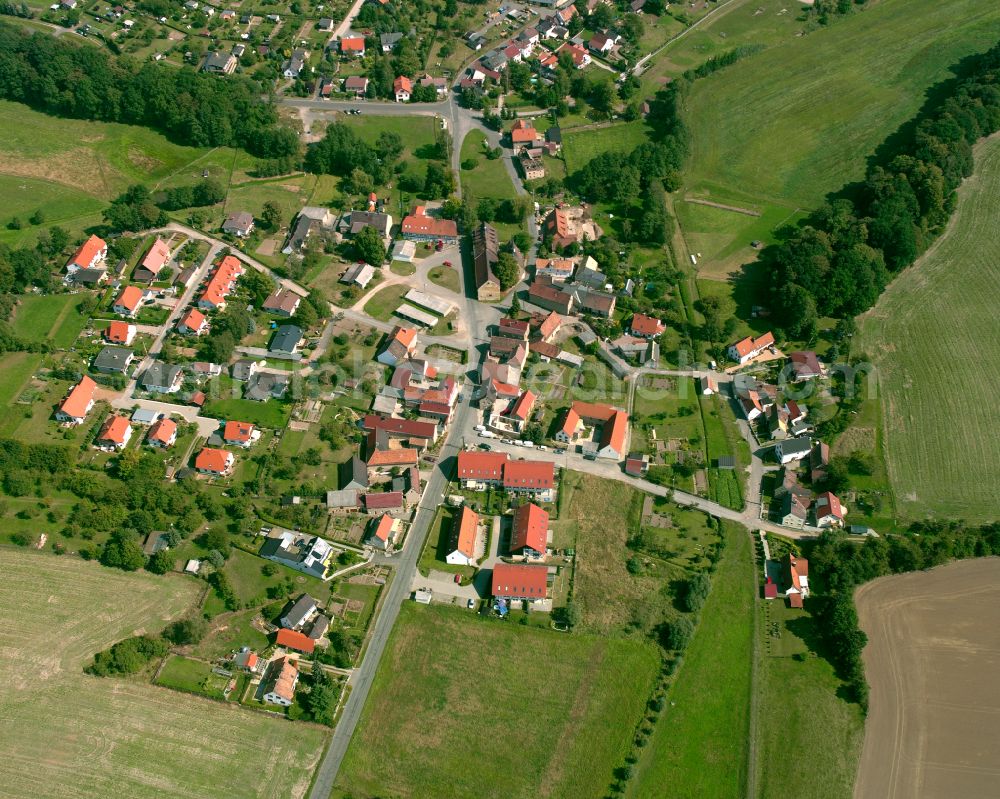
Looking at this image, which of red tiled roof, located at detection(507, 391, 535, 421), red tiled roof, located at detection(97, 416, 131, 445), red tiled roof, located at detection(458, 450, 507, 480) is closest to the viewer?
red tiled roof, located at detection(458, 450, 507, 480)

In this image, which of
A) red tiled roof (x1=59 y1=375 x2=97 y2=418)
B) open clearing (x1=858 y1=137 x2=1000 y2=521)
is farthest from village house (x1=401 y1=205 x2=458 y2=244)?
open clearing (x1=858 y1=137 x2=1000 y2=521)

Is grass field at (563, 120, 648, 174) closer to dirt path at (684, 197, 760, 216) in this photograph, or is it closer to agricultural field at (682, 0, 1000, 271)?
→ agricultural field at (682, 0, 1000, 271)

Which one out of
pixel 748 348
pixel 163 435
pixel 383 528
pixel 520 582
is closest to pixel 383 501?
pixel 383 528

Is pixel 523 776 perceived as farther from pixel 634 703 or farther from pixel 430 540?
pixel 430 540

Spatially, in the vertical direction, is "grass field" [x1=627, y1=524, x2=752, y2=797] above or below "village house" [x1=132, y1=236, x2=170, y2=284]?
below

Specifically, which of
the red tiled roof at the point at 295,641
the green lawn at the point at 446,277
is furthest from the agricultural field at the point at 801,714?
the green lawn at the point at 446,277

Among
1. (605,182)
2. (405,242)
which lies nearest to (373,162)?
(405,242)

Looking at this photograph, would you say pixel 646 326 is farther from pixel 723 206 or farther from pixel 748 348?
pixel 723 206
